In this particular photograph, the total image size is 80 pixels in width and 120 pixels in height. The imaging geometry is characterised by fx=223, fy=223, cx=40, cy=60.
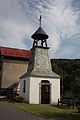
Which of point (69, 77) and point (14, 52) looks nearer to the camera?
point (14, 52)

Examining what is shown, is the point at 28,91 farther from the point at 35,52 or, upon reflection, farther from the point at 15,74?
the point at 15,74

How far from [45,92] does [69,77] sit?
22.7 meters

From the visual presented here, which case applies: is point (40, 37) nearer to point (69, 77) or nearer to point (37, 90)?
point (37, 90)

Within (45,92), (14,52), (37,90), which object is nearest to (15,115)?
(37,90)

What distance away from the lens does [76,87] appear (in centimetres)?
4022

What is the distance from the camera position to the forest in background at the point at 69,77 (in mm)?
40175

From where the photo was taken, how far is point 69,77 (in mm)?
47750

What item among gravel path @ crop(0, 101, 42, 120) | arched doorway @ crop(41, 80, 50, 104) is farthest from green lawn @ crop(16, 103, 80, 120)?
arched doorway @ crop(41, 80, 50, 104)

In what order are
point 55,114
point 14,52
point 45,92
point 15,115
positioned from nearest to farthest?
point 15,115 < point 55,114 < point 45,92 < point 14,52

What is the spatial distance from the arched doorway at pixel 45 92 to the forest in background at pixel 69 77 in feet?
30.5

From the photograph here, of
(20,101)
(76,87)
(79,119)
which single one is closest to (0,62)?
(76,87)

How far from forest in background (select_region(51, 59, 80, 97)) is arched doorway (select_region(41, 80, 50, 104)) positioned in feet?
30.5

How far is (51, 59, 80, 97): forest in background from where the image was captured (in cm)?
4017

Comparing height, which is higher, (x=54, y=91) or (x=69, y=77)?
(x=69, y=77)
